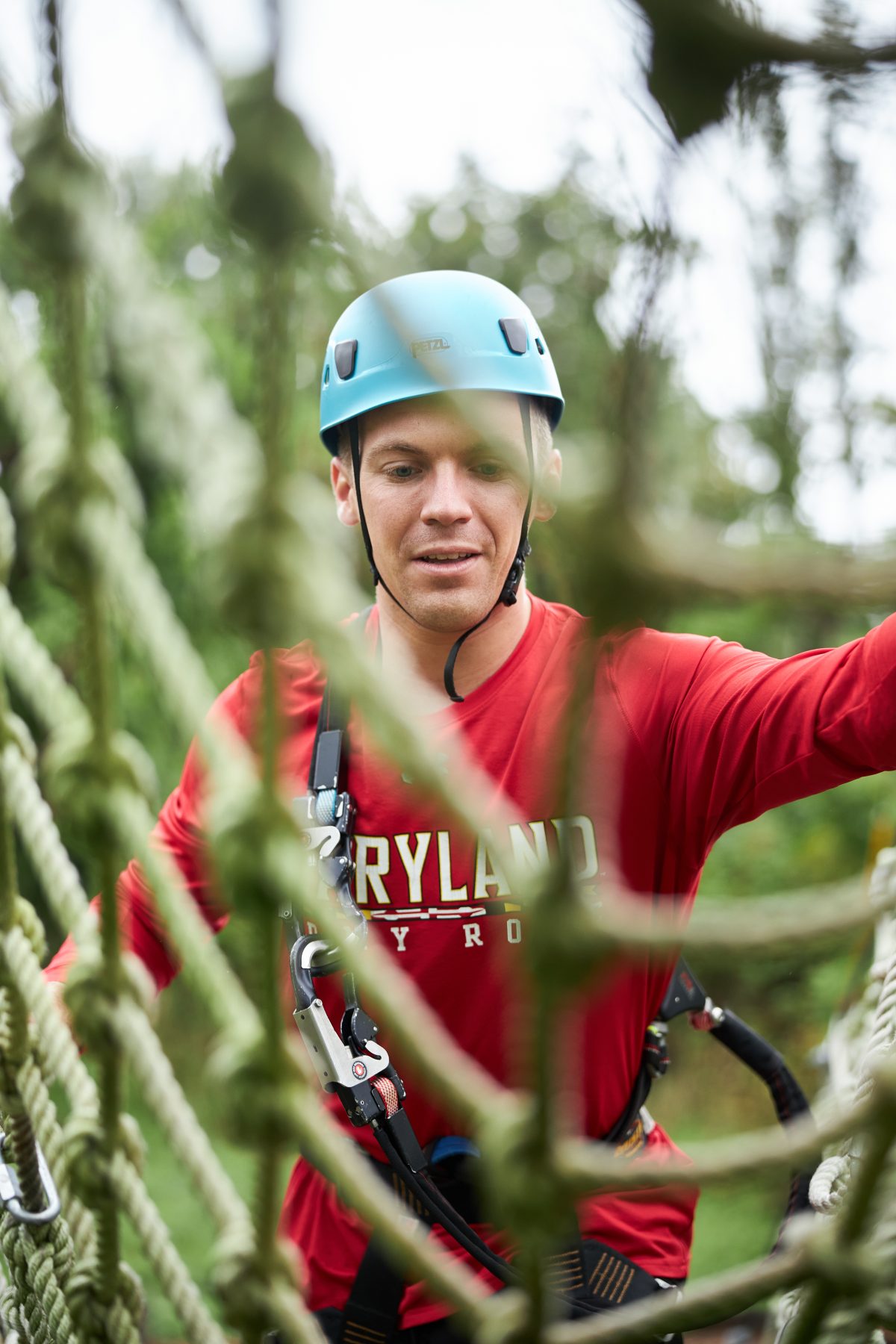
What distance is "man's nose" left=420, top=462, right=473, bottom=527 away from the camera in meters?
1.59

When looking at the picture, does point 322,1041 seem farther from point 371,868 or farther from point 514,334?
point 514,334

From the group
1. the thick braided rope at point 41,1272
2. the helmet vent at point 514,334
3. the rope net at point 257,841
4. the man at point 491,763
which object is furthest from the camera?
the helmet vent at point 514,334

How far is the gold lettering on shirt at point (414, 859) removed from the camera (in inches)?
60.5

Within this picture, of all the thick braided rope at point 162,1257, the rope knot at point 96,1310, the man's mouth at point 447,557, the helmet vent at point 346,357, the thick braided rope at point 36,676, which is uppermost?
the helmet vent at point 346,357

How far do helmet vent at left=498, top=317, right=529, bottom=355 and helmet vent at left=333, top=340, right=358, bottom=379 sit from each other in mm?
243

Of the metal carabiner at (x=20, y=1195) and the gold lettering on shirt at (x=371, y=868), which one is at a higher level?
the gold lettering on shirt at (x=371, y=868)

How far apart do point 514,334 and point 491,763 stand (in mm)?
731

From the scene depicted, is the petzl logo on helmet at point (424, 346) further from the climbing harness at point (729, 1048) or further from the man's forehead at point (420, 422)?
the climbing harness at point (729, 1048)

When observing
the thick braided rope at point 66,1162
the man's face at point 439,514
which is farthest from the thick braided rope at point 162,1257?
the man's face at point 439,514

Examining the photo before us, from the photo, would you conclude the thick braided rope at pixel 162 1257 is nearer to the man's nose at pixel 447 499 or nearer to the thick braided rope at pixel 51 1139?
the thick braided rope at pixel 51 1139

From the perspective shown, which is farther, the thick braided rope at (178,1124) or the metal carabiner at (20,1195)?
the metal carabiner at (20,1195)

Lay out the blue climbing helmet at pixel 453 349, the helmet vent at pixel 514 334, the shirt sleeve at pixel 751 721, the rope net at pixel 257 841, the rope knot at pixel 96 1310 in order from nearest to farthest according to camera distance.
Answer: the rope net at pixel 257 841 → the rope knot at pixel 96 1310 → the shirt sleeve at pixel 751 721 → the blue climbing helmet at pixel 453 349 → the helmet vent at pixel 514 334

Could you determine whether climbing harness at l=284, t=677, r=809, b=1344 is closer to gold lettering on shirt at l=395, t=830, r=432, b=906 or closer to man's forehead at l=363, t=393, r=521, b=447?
gold lettering on shirt at l=395, t=830, r=432, b=906

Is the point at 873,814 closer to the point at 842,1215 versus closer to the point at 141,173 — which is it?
the point at 141,173
